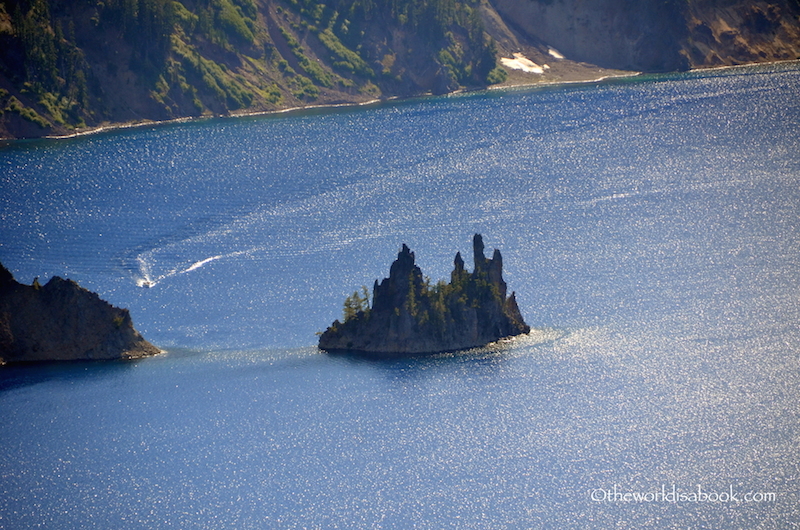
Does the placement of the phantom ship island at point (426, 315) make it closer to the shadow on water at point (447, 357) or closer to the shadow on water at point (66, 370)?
the shadow on water at point (447, 357)

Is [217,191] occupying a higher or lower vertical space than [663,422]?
higher

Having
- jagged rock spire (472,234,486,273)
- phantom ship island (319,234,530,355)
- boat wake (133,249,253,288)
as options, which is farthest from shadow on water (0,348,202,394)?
jagged rock spire (472,234,486,273)

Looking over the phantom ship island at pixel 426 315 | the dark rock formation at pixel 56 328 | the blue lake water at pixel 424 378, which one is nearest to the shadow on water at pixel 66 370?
the blue lake water at pixel 424 378

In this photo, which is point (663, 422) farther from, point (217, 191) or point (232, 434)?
point (217, 191)

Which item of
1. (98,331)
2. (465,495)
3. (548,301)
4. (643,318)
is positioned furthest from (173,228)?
(465,495)

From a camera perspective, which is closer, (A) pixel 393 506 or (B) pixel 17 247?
(A) pixel 393 506
